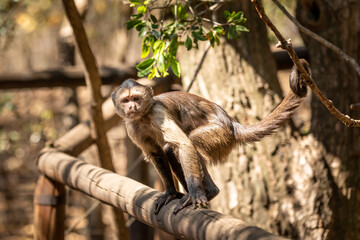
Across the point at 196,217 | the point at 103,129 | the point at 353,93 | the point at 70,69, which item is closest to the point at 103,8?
the point at 70,69

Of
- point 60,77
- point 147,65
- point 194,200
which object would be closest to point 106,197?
point 194,200

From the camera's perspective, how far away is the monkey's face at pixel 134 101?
2945 millimetres

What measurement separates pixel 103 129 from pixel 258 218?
1.48 m

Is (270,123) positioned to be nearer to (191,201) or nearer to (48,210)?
(191,201)

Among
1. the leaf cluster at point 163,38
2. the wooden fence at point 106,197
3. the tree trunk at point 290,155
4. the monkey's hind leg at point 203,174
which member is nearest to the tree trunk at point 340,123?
the tree trunk at point 290,155

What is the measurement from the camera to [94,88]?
384cm

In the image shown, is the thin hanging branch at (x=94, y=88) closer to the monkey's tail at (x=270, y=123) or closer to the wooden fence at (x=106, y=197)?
the wooden fence at (x=106, y=197)

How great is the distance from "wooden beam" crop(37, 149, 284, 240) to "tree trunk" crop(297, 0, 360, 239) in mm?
1708

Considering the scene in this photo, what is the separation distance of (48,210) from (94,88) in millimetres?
1065

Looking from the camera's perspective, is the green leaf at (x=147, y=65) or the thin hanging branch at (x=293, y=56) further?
the green leaf at (x=147, y=65)

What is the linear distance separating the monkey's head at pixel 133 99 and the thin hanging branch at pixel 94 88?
763 mm

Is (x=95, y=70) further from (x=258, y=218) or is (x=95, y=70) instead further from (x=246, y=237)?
(x=246, y=237)

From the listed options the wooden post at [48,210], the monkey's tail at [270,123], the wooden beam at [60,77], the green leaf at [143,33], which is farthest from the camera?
the wooden beam at [60,77]

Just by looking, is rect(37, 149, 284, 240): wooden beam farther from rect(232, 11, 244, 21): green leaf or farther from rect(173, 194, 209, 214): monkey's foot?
rect(232, 11, 244, 21): green leaf
